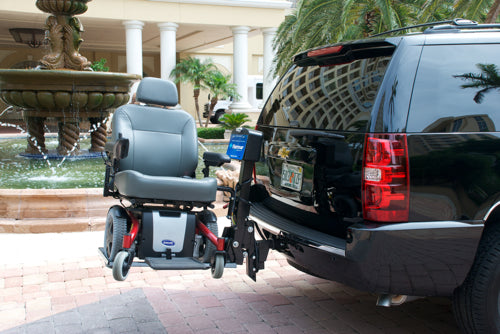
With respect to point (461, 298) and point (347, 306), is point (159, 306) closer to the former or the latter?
point (347, 306)

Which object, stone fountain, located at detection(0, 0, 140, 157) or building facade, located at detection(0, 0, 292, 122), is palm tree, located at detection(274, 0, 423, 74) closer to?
stone fountain, located at detection(0, 0, 140, 157)

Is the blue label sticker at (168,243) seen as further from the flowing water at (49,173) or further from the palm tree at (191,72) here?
the palm tree at (191,72)

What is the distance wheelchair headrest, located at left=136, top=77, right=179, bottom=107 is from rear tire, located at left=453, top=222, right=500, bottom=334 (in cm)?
261

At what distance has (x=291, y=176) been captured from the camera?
362 cm

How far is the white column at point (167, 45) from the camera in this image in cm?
2442

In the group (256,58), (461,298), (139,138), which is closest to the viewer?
(461,298)

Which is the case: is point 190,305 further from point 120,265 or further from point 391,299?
point 391,299

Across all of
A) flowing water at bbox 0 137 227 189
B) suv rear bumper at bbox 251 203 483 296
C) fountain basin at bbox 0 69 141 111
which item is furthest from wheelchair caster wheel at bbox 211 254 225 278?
fountain basin at bbox 0 69 141 111

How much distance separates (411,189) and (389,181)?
131mm

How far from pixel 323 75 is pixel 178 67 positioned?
918 inches

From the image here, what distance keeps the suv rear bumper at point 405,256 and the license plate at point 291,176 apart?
0.49 metres

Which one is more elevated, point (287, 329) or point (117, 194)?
point (117, 194)

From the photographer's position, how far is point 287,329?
370cm

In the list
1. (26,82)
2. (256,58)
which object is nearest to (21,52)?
(256,58)
